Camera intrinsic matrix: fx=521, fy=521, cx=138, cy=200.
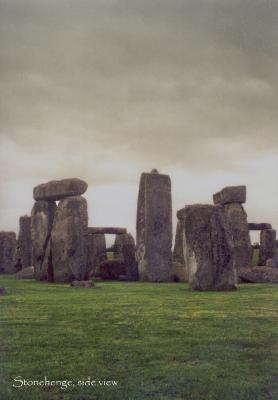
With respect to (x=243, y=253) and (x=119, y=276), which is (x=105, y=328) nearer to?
(x=119, y=276)

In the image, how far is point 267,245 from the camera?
64.6 ft

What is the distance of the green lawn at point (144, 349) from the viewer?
3711 mm

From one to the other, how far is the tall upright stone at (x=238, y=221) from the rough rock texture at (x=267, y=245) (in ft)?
9.37

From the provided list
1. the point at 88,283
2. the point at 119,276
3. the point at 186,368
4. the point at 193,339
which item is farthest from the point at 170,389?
the point at 119,276

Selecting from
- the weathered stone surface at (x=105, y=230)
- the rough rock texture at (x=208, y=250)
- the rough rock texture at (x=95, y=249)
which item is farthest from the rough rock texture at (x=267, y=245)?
the rough rock texture at (x=208, y=250)

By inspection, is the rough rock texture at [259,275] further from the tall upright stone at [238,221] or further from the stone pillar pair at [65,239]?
the stone pillar pair at [65,239]

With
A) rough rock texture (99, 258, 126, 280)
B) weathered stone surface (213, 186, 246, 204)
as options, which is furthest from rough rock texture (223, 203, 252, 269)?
rough rock texture (99, 258, 126, 280)

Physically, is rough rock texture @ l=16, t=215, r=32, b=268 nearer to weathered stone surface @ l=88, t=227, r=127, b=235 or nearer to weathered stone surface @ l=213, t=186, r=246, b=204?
weathered stone surface @ l=88, t=227, r=127, b=235

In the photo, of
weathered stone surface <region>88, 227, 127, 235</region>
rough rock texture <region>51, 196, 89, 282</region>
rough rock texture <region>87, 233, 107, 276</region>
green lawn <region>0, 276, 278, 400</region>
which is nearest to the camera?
green lawn <region>0, 276, 278, 400</region>

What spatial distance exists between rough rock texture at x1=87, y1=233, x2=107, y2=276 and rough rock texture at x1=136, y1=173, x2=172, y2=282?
3.17 metres

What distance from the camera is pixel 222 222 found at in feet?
34.7

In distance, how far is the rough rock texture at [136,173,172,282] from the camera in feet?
45.9

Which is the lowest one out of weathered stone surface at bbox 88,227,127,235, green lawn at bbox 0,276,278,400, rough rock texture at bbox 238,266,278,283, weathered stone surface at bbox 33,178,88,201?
green lawn at bbox 0,276,278,400

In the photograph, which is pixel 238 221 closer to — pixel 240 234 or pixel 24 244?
pixel 240 234
